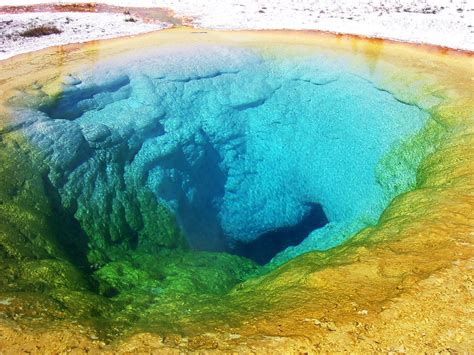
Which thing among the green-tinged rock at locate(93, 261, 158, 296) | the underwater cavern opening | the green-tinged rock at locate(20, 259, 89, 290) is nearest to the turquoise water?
the underwater cavern opening

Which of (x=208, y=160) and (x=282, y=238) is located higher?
(x=208, y=160)

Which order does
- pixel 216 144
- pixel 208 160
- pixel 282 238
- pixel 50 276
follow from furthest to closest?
pixel 216 144
pixel 208 160
pixel 282 238
pixel 50 276

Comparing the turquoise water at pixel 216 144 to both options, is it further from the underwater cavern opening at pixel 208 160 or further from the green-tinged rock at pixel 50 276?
the green-tinged rock at pixel 50 276

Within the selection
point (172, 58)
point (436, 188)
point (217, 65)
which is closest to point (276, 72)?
point (217, 65)

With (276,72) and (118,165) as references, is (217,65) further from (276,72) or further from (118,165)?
(118,165)

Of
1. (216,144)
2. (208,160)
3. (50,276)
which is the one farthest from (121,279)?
(216,144)

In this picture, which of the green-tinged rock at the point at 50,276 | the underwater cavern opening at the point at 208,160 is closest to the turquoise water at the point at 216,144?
the underwater cavern opening at the point at 208,160

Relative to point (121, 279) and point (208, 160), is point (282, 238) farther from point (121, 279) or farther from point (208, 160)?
point (121, 279)
